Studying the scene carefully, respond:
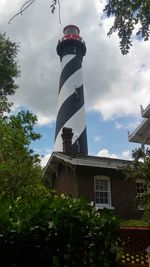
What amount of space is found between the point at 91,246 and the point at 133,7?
3672 millimetres

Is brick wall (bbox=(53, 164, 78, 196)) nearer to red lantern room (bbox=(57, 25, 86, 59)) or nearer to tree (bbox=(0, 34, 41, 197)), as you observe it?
tree (bbox=(0, 34, 41, 197))

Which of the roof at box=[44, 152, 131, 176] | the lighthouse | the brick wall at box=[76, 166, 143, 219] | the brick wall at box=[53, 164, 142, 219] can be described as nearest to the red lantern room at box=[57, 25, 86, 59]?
the lighthouse

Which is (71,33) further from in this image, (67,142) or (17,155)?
(17,155)

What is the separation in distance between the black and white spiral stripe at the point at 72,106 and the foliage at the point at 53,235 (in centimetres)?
2335

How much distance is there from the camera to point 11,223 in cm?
516

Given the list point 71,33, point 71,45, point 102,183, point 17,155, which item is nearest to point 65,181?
point 102,183

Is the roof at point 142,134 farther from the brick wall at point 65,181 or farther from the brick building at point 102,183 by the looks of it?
the brick wall at point 65,181

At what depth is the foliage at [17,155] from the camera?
13.0 meters

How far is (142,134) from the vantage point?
1764 cm

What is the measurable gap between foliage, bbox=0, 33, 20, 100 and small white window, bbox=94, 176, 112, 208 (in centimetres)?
683

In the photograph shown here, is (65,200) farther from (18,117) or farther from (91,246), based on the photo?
(18,117)

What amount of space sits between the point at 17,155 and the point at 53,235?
27.4 ft

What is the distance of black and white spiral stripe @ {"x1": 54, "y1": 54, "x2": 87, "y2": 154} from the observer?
3081cm

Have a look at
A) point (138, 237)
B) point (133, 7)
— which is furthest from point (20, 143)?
point (133, 7)
